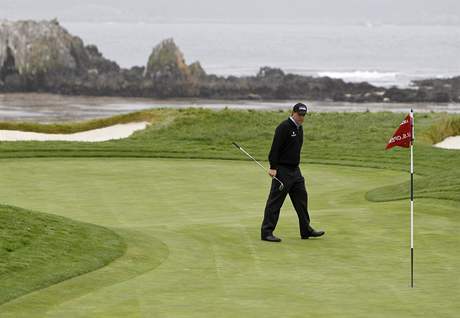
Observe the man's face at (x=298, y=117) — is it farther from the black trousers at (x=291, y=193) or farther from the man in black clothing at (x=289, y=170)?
the black trousers at (x=291, y=193)

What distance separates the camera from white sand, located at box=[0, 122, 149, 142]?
40781mm

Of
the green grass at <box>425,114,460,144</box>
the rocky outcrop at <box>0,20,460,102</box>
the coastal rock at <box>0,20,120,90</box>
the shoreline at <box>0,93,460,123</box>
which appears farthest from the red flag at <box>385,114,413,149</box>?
the coastal rock at <box>0,20,120,90</box>

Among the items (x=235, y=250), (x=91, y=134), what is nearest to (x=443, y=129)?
(x=91, y=134)

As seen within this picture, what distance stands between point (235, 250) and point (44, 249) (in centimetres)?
229

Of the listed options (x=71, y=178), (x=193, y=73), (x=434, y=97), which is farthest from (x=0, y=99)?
(x=71, y=178)

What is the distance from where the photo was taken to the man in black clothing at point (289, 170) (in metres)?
16.3

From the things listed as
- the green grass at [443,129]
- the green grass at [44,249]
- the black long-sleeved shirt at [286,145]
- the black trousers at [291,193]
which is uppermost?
the black long-sleeved shirt at [286,145]

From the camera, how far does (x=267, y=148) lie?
3281cm

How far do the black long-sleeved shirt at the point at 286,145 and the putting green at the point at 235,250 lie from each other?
976 mm

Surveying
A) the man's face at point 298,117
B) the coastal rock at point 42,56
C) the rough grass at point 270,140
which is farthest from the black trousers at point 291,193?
the coastal rock at point 42,56

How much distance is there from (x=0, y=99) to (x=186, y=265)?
255 ft

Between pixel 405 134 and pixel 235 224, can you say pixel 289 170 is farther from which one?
pixel 405 134

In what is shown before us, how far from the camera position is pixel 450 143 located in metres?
36.7

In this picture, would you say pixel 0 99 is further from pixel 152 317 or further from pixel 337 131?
pixel 152 317
